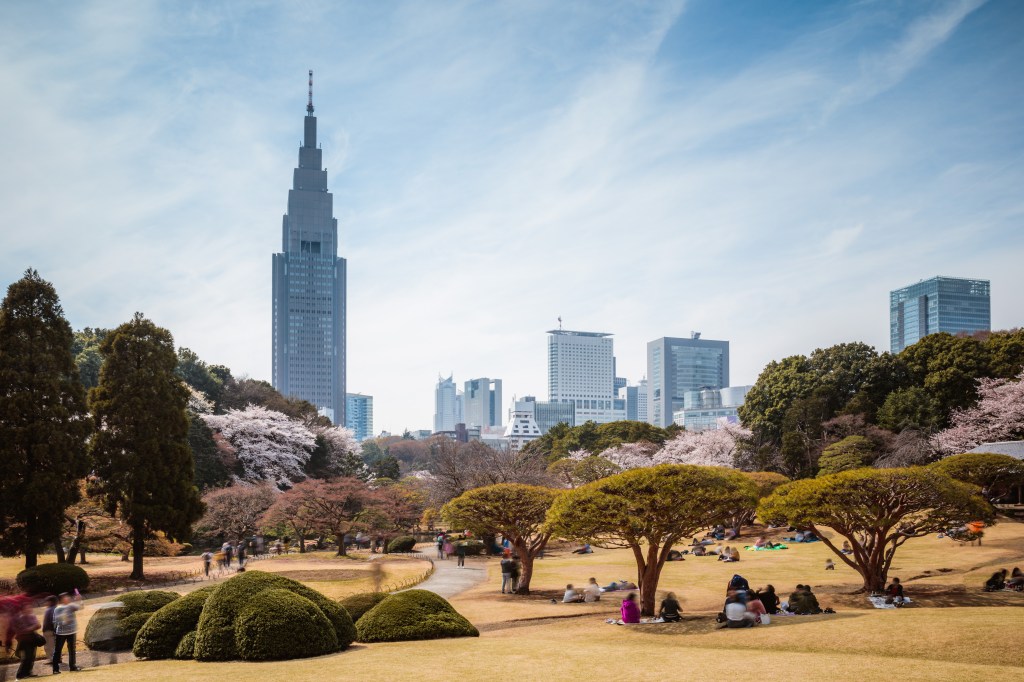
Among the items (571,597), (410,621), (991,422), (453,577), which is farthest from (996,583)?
(991,422)

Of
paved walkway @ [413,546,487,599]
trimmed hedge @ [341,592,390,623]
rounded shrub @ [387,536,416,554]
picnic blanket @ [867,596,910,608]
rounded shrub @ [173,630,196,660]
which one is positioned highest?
rounded shrub @ [173,630,196,660]

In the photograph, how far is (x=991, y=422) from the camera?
1644 inches

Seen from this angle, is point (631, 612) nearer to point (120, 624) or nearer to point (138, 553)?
point (120, 624)

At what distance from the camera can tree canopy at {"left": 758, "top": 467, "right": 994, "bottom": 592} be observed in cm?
1900

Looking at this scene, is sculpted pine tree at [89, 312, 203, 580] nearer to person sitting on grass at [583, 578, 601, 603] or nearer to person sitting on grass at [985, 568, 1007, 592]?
person sitting on grass at [583, 578, 601, 603]

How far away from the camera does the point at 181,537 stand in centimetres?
2923

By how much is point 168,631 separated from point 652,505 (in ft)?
37.2

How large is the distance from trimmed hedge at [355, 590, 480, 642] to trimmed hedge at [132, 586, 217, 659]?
3.19 m

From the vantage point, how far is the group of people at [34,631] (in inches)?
458

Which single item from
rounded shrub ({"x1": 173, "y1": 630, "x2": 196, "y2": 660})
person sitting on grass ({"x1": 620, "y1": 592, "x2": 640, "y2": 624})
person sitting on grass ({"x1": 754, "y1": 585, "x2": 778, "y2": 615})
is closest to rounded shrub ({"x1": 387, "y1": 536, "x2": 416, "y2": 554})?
person sitting on grass ({"x1": 620, "y1": 592, "x2": 640, "y2": 624})

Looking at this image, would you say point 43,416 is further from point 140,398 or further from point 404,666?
point 404,666

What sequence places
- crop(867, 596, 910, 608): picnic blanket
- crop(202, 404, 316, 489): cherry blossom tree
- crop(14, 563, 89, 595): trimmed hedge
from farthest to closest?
crop(202, 404, 316, 489): cherry blossom tree, crop(14, 563, 89, 595): trimmed hedge, crop(867, 596, 910, 608): picnic blanket

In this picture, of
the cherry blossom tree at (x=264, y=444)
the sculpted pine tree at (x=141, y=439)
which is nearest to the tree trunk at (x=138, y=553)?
the sculpted pine tree at (x=141, y=439)

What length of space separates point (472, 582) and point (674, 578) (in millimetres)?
7926
